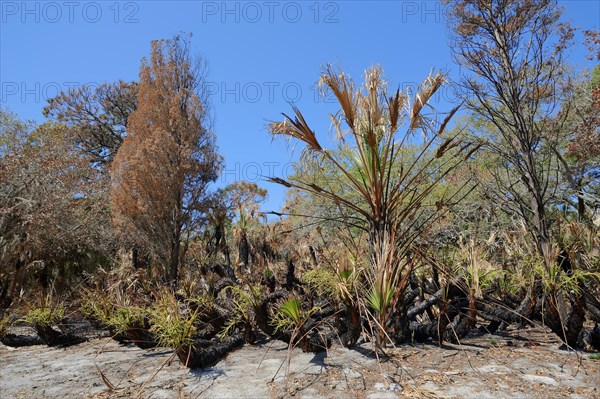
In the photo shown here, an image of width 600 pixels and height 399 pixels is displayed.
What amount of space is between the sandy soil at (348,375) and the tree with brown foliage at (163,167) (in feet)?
18.7

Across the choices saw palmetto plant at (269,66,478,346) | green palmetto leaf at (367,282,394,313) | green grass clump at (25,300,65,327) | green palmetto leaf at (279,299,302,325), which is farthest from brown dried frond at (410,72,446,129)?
green grass clump at (25,300,65,327)

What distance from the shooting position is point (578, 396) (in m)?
2.97

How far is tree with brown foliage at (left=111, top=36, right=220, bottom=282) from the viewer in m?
10.2

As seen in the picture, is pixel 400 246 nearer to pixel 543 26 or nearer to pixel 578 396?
pixel 578 396

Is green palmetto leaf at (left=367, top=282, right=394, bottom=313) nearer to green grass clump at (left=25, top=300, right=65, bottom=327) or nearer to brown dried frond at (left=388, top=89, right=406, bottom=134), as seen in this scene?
brown dried frond at (left=388, top=89, right=406, bottom=134)

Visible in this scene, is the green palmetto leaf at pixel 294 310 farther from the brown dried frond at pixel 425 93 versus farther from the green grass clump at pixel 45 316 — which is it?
the green grass clump at pixel 45 316

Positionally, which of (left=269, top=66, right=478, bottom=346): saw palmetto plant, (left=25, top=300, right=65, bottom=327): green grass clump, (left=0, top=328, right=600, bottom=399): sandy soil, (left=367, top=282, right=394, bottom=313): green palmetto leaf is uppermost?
(left=269, top=66, right=478, bottom=346): saw palmetto plant

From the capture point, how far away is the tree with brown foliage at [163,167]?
10.2 metres

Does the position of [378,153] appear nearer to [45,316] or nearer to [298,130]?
[298,130]

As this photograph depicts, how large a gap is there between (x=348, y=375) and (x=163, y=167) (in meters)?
8.21

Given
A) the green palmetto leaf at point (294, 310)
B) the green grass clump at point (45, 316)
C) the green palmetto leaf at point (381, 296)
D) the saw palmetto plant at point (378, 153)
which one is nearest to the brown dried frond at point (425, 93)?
the saw palmetto plant at point (378, 153)

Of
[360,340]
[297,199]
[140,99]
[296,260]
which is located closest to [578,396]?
[360,340]

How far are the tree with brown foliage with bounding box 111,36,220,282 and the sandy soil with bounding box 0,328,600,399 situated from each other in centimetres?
571

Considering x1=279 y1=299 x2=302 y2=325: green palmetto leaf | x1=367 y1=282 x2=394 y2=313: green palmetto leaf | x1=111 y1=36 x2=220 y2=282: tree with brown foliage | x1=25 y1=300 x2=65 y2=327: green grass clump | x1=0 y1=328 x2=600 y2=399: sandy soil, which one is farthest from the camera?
x1=111 y1=36 x2=220 y2=282: tree with brown foliage
